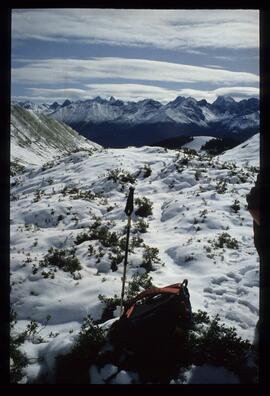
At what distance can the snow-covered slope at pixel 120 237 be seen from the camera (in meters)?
7.74

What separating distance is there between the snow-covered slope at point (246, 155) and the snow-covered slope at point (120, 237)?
4.57m

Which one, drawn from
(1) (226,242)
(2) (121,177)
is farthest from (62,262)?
(2) (121,177)

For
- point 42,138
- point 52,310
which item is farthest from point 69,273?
point 42,138

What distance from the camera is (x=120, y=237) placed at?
488 inches

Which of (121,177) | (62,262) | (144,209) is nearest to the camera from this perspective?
(62,262)

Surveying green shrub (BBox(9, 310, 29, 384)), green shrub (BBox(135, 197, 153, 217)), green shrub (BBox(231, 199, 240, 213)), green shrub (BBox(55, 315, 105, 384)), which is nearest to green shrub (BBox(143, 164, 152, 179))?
green shrub (BBox(135, 197, 153, 217))

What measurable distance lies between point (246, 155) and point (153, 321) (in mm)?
24633

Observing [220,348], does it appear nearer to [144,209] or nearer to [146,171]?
[144,209]

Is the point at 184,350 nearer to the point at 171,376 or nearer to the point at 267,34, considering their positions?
the point at 171,376

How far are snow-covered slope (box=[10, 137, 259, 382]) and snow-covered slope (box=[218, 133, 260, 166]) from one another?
4566 millimetres

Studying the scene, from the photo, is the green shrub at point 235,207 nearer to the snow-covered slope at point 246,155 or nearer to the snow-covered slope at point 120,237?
the snow-covered slope at point 120,237

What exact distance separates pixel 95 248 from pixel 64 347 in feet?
17.4

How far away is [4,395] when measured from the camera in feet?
13.2

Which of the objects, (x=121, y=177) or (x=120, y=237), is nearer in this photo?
(x=120, y=237)
